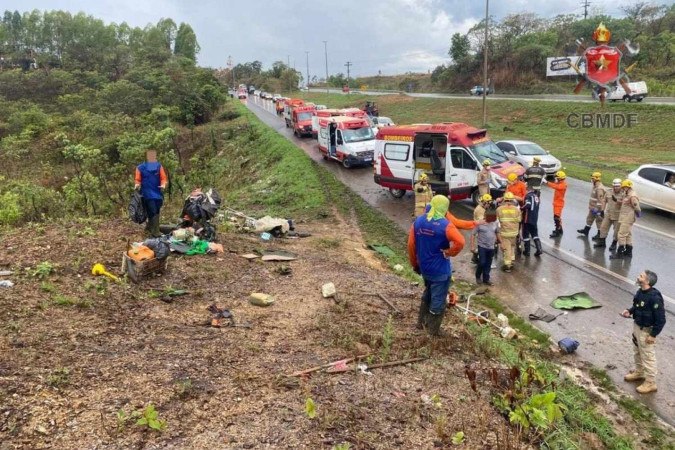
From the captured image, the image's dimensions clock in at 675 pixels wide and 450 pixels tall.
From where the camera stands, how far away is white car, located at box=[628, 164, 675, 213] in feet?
41.8

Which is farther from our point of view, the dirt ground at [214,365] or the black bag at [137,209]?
the black bag at [137,209]

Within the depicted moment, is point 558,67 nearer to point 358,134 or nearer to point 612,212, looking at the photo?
point 358,134

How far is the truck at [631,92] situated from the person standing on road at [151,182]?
35.0 m

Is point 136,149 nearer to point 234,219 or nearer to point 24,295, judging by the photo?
point 234,219

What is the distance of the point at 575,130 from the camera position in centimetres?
3161

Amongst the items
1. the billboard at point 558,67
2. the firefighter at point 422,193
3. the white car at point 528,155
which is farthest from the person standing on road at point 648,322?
the billboard at point 558,67

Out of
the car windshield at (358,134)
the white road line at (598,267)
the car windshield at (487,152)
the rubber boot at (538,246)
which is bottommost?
the white road line at (598,267)

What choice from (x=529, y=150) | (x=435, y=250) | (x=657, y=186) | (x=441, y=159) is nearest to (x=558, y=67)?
(x=529, y=150)

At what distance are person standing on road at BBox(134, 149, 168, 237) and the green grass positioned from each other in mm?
14830

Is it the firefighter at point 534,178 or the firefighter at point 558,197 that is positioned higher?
the firefighter at point 534,178

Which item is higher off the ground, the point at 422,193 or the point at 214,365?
the point at 422,193

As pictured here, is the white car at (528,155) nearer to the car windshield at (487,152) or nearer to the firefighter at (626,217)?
the car windshield at (487,152)

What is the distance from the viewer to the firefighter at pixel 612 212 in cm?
1030

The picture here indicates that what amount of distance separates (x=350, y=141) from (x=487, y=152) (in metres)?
8.97
